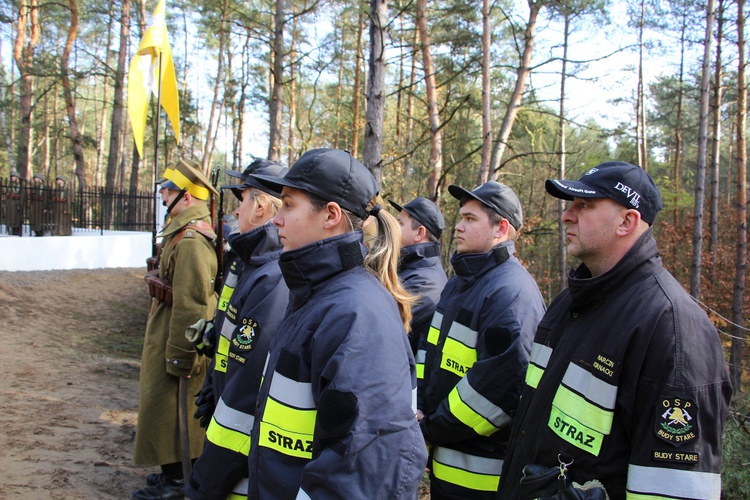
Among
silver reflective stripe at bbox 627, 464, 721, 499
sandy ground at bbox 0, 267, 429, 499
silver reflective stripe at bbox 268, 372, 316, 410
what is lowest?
sandy ground at bbox 0, 267, 429, 499

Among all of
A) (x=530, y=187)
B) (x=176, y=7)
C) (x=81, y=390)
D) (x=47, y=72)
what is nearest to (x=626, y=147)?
(x=530, y=187)

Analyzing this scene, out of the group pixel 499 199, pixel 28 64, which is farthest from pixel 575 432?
pixel 28 64

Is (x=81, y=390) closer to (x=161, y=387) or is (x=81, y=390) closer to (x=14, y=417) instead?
(x=14, y=417)

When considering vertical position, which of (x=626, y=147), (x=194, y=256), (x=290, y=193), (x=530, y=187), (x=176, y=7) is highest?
(x=176, y=7)

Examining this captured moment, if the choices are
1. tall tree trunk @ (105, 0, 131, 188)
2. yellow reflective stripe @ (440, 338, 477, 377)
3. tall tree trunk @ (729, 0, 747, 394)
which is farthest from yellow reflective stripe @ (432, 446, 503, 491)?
tall tree trunk @ (105, 0, 131, 188)

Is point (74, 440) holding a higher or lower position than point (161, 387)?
lower

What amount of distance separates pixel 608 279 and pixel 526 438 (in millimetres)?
647

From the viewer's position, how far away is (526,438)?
2.11 meters

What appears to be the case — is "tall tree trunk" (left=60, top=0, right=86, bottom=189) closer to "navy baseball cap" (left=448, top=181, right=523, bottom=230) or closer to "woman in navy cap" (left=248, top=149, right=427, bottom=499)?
"navy baseball cap" (left=448, top=181, right=523, bottom=230)

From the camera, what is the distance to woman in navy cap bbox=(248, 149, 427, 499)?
1.64m

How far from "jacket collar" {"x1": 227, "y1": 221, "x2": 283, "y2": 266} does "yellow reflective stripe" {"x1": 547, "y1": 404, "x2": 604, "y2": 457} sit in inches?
64.8

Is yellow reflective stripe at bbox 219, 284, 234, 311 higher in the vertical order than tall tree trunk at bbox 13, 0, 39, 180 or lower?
lower

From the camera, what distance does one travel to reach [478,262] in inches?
132

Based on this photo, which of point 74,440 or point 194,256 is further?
point 74,440
